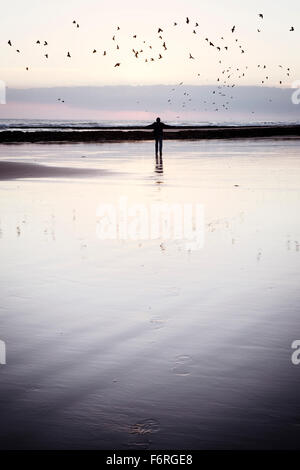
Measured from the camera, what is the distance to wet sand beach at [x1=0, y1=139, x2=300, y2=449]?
4949mm

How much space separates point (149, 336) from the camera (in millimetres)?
6980

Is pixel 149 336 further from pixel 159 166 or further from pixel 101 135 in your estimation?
pixel 101 135

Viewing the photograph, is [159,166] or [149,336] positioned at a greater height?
[159,166]

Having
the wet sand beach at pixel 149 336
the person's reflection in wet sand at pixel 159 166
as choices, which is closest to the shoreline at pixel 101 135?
the person's reflection in wet sand at pixel 159 166

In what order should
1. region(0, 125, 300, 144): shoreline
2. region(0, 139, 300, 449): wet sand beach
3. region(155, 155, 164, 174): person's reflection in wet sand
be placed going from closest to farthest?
region(0, 139, 300, 449): wet sand beach
region(155, 155, 164, 174): person's reflection in wet sand
region(0, 125, 300, 144): shoreline

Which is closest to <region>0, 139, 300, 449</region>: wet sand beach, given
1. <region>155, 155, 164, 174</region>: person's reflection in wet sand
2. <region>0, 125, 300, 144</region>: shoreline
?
<region>155, 155, 164, 174</region>: person's reflection in wet sand

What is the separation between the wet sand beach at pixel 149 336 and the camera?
495 centimetres

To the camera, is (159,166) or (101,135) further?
(101,135)

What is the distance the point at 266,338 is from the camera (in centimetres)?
691

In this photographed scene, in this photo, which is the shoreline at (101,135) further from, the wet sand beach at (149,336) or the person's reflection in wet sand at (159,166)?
the wet sand beach at (149,336)

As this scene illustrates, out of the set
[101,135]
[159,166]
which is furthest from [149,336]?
[101,135]

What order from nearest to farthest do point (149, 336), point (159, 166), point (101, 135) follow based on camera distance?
point (149, 336)
point (159, 166)
point (101, 135)

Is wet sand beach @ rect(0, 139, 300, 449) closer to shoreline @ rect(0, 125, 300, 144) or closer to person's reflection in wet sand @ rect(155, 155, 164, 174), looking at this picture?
person's reflection in wet sand @ rect(155, 155, 164, 174)

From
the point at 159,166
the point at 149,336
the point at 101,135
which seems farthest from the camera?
the point at 101,135
